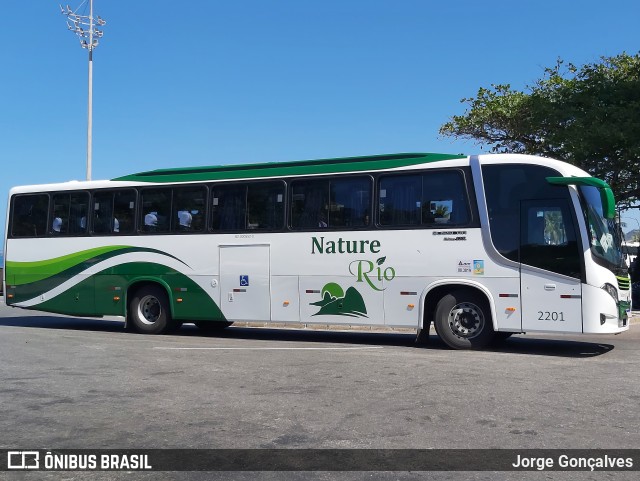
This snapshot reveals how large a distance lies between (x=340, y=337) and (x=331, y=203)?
125 inches

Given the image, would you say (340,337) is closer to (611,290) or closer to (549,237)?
(549,237)

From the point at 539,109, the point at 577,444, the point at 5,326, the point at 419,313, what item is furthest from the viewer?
the point at 539,109

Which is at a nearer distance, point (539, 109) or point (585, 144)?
point (585, 144)

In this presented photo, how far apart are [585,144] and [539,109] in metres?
3.10

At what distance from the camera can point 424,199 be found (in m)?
12.7

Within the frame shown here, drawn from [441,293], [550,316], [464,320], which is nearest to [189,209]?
[441,293]

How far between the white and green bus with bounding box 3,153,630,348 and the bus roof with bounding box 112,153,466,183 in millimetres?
28

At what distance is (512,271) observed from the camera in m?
11.9

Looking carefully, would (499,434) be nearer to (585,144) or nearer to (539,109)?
(585,144)

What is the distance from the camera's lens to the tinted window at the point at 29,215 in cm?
1688

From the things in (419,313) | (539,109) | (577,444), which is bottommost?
(577,444)

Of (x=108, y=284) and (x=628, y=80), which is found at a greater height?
(x=628, y=80)

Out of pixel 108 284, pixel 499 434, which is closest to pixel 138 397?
pixel 499 434

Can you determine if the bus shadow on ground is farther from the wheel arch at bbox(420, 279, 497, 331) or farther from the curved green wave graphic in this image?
the curved green wave graphic
